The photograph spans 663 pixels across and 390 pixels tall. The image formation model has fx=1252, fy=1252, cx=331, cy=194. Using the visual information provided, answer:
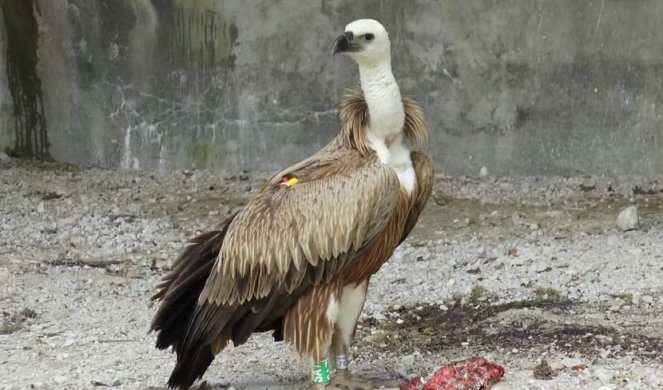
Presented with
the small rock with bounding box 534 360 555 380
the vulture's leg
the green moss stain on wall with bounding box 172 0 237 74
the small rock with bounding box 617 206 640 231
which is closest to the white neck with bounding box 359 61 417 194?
the vulture's leg

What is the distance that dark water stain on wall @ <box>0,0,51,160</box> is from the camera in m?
10.7

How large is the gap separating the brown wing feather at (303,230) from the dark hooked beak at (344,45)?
0.46 meters

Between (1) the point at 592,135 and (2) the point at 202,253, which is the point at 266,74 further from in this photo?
(2) the point at 202,253

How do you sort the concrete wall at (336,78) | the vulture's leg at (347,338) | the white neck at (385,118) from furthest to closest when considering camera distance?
the concrete wall at (336,78) → the vulture's leg at (347,338) → the white neck at (385,118)

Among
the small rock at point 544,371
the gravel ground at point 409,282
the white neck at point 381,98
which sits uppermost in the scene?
the white neck at point 381,98

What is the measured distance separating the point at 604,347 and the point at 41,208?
5.05 meters

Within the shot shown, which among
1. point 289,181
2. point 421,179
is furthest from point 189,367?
point 421,179

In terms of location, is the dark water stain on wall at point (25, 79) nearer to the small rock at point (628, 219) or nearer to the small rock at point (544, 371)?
the small rock at point (628, 219)

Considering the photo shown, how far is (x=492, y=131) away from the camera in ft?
33.3

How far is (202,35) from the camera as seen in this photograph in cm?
1033

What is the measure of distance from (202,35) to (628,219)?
3.92 meters

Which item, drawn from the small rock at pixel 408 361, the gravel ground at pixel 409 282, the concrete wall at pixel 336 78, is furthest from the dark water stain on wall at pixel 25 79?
the small rock at pixel 408 361

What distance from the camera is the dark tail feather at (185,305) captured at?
5258 millimetres

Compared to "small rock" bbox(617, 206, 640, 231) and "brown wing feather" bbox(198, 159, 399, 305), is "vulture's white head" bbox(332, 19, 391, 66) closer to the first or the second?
"brown wing feather" bbox(198, 159, 399, 305)
